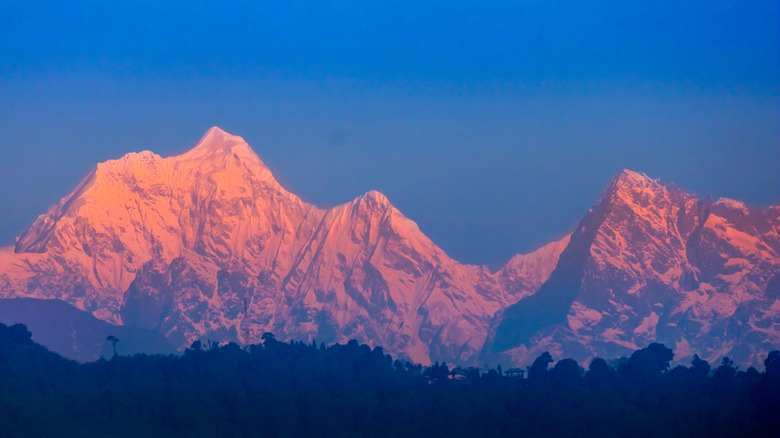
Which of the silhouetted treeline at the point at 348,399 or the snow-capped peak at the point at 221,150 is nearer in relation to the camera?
the silhouetted treeline at the point at 348,399

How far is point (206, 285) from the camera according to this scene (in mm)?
184375

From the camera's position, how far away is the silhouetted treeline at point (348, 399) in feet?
302

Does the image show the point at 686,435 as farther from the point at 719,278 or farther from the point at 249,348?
the point at 719,278

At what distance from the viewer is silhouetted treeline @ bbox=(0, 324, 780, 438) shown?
302 feet

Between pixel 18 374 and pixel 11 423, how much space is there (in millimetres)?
14728

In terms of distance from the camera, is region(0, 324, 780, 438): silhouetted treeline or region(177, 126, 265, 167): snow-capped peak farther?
region(177, 126, 265, 167): snow-capped peak

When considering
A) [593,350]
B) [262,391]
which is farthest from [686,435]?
[593,350]

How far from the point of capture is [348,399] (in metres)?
101

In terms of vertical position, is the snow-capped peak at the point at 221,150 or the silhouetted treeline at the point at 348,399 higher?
the snow-capped peak at the point at 221,150

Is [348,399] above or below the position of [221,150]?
below

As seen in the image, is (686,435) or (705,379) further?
(705,379)

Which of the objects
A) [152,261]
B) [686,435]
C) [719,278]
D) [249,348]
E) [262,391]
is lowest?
[686,435]

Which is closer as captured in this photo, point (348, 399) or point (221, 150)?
point (348, 399)

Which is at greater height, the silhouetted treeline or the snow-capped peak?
the snow-capped peak
